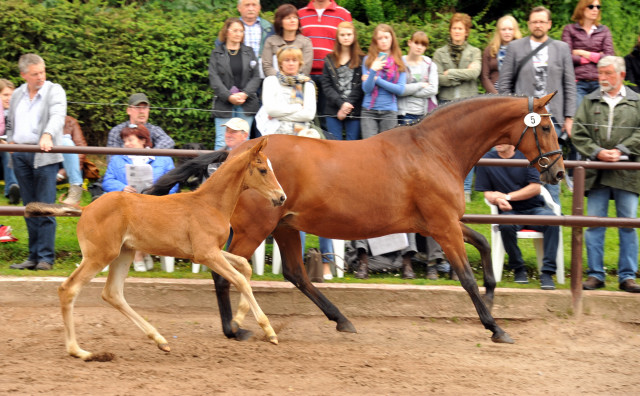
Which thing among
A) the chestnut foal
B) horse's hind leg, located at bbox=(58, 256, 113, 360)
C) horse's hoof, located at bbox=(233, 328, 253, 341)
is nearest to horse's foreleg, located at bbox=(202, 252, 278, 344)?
the chestnut foal

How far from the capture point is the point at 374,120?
9039mm

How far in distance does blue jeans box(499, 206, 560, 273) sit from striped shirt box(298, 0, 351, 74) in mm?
2654

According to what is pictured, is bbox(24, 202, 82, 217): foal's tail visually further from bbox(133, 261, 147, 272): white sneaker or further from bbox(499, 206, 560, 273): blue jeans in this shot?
bbox(499, 206, 560, 273): blue jeans

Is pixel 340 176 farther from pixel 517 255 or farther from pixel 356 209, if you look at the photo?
pixel 517 255

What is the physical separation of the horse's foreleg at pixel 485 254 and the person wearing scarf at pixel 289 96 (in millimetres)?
1872

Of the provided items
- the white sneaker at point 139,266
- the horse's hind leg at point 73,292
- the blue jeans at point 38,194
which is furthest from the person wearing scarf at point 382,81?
the horse's hind leg at point 73,292

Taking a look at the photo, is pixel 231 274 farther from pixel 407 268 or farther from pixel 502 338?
pixel 407 268

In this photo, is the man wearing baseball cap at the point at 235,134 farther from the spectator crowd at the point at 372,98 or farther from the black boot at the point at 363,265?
the black boot at the point at 363,265

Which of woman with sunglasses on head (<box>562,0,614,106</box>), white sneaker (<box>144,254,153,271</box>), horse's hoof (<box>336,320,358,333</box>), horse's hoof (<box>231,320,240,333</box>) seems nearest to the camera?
horse's hoof (<box>231,320,240,333</box>)

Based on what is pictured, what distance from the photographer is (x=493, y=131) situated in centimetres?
725

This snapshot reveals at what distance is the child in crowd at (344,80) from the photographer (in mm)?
9109

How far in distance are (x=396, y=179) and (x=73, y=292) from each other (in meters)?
2.59

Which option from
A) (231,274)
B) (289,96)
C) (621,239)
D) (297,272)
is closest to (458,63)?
(289,96)

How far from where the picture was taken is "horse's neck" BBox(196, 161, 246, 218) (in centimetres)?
646
